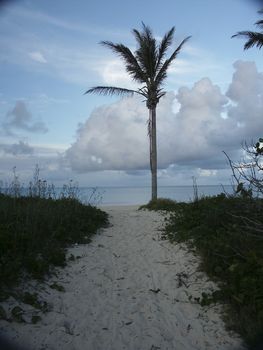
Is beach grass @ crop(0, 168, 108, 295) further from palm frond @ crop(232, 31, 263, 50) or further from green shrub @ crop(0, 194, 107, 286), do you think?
palm frond @ crop(232, 31, 263, 50)

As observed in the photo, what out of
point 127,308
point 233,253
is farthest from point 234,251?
point 127,308

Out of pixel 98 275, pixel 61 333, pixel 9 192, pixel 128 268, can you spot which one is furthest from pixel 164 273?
pixel 9 192

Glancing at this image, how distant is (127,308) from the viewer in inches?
254

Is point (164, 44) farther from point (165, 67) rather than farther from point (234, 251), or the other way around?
point (234, 251)

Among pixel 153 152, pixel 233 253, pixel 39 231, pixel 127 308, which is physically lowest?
pixel 127 308

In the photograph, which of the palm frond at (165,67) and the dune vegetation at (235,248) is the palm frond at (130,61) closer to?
the palm frond at (165,67)

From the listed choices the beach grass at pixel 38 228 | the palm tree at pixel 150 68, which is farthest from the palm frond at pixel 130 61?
the beach grass at pixel 38 228

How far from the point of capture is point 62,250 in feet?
27.6

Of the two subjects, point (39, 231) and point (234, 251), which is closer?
point (234, 251)

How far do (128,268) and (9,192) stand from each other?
450 cm

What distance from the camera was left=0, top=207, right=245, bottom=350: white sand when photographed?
545 cm

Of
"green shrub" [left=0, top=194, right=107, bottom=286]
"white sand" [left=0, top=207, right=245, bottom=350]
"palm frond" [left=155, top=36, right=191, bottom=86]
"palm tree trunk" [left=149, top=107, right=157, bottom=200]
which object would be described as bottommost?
"white sand" [left=0, top=207, right=245, bottom=350]

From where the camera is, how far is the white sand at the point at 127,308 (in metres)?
5.45

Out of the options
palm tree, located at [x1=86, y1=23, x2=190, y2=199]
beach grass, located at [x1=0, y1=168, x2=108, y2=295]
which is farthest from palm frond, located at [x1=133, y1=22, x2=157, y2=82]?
beach grass, located at [x1=0, y1=168, x2=108, y2=295]
